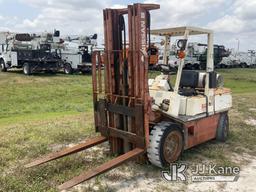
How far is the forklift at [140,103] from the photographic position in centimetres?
570

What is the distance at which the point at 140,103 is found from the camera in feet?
18.9

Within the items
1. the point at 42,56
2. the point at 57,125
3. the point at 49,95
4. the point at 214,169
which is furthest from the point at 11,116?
the point at 42,56

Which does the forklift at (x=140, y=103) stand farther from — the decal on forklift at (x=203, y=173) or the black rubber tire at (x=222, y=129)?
the black rubber tire at (x=222, y=129)

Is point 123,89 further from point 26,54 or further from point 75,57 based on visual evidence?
point 75,57

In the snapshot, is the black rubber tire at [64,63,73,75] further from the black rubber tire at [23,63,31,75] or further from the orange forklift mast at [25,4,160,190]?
the orange forklift mast at [25,4,160,190]

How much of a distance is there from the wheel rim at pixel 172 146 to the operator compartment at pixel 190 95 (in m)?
0.40

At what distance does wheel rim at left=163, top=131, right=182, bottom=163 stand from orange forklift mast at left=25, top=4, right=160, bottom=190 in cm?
44

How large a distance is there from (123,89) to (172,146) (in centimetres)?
126

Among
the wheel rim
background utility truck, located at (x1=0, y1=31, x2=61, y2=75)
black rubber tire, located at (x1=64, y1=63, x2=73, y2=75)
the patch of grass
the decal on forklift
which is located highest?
background utility truck, located at (x1=0, y1=31, x2=61, y2=75)

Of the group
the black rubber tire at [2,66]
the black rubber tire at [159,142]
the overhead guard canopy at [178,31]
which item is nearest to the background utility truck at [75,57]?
the black rubber tire at [2,66]

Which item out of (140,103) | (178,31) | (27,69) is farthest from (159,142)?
(27,69)

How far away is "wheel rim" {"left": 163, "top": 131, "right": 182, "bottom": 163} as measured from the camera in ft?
19.8

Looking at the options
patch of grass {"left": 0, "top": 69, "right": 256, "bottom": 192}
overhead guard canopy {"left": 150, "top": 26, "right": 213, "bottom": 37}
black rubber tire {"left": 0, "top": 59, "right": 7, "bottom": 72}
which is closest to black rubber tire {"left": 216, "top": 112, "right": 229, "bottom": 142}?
patch of grass {"left": 0, "top": 69, "right": 256, "bottom": 192}

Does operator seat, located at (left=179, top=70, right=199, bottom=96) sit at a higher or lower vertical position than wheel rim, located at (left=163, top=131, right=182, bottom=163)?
higher
